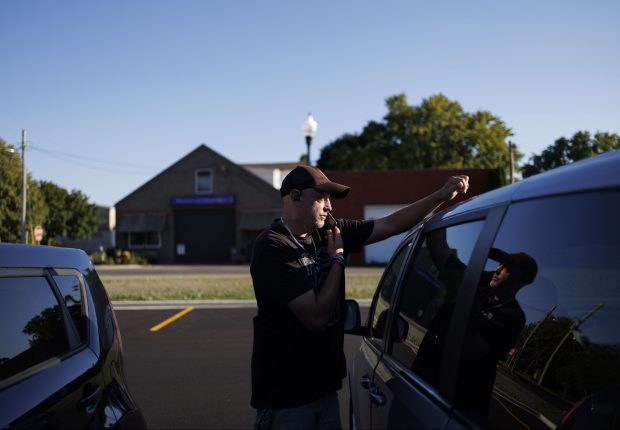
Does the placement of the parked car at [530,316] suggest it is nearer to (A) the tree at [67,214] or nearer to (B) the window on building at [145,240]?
(B) the window on building at [145,240]

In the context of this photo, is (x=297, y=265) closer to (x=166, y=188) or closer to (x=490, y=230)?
(x=490, y=230)

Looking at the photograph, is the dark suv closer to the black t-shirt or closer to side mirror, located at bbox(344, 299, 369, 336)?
the black t-shirt

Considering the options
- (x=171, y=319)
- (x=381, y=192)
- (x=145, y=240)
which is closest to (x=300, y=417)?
(x=171, y=319)

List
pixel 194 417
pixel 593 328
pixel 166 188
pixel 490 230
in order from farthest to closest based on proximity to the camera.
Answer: pixel 166 188 < pixel 194 417 < pixel 490 230 < pixel 593 328

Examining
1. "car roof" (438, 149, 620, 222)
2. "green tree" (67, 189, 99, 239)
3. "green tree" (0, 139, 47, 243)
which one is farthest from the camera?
"green tree" (67, 189, 99, 239)

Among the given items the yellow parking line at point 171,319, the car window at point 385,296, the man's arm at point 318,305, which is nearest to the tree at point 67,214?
the yellow parking line at point 171,319

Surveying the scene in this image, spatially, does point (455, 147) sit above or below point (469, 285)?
above

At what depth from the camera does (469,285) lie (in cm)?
175

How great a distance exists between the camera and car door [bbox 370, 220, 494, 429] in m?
1.84

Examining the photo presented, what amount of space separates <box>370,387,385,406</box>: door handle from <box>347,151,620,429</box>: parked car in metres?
0.15

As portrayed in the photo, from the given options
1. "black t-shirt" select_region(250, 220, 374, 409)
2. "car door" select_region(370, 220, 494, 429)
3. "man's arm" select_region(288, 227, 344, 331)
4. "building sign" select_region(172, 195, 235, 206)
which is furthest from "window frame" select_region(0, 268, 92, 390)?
"building sign" select_region(172, 195, 235, 206)

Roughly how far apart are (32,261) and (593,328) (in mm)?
2257

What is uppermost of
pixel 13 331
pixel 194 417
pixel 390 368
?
pixel 13 331

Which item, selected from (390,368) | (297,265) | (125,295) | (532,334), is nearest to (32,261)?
(297,265)
